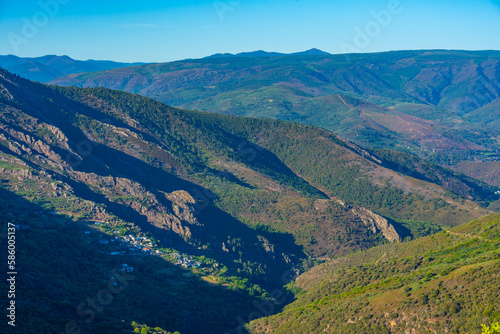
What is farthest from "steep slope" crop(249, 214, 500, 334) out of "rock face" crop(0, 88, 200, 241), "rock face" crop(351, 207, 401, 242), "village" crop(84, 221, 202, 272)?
"rock face" crop(0, 88, 200, 241)

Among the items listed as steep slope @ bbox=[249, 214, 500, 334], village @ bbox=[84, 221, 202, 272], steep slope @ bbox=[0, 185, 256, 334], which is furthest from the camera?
village @ bbox=[84, 221, 202, 272]

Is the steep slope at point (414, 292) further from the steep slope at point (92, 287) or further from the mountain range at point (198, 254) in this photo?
the steep slope at point (92, 287)

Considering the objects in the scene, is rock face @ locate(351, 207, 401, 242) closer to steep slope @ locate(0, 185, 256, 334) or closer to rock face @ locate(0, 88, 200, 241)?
rock face @ locate(0, 88, 200, 241)

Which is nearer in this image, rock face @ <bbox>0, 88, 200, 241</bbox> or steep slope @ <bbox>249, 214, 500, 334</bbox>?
steep slope @ <bbox>249, 214, 500, 334</bbox>

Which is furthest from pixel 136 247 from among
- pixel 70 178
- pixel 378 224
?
pixel 378 224

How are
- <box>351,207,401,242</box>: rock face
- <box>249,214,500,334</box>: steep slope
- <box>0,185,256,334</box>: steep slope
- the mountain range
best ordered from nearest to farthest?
<box>249,214,500,334</box>: steep slope, <box>0,185,256,334</box>: steep slope, the mountain range, <box>351,207,401,242</box>: rock face

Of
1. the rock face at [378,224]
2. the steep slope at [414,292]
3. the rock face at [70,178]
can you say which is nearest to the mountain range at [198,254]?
the steep slope at [414,292]
